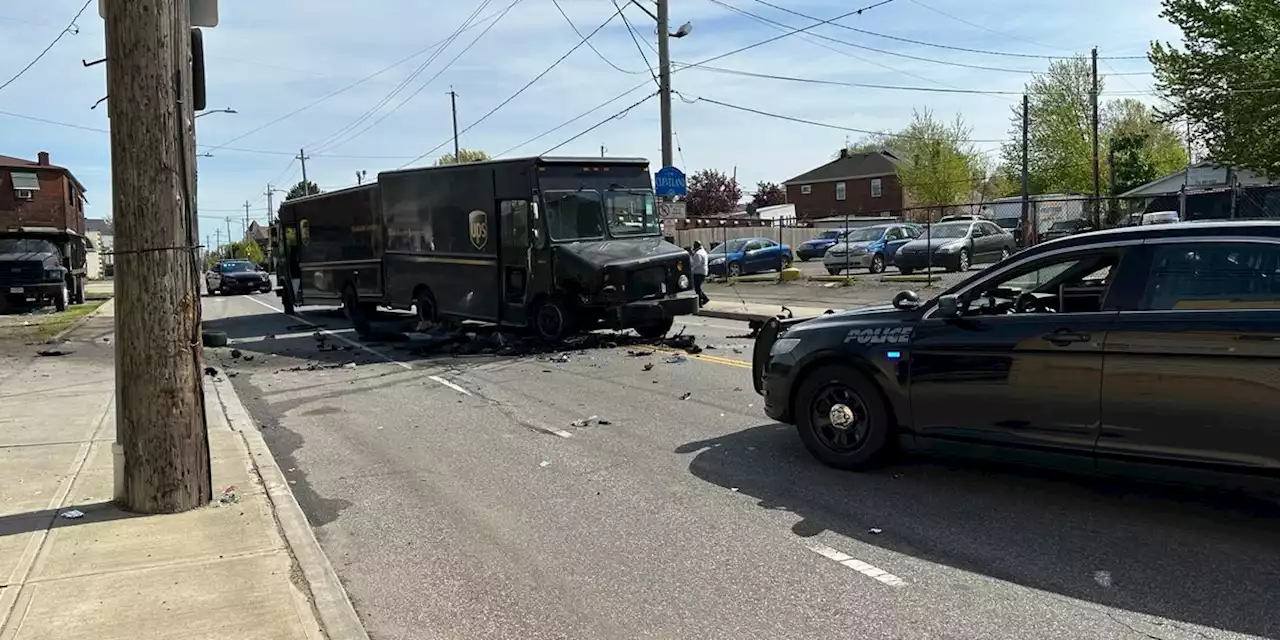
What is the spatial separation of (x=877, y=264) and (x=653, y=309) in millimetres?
17670

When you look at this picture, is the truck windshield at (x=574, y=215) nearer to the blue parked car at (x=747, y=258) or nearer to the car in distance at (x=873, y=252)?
the car in distance at (x=873, y=252)

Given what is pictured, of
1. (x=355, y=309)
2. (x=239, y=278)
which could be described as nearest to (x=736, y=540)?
→ (x=355, y=309)

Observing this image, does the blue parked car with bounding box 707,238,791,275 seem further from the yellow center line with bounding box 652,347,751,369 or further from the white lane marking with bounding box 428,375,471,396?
the white lane marking with bounding box 428,375,471,396

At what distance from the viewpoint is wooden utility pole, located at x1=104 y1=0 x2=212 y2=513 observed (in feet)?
18.3

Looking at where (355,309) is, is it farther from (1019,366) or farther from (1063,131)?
(1063,131)

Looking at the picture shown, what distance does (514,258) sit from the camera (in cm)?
1463

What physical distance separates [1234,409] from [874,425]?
211 cm

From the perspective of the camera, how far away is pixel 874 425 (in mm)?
6445

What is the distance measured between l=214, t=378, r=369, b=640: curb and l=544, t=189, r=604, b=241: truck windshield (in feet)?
21.5

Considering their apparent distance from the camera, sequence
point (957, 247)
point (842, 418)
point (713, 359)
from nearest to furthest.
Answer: point (842, 418), point (713, 359), point (957, 247)

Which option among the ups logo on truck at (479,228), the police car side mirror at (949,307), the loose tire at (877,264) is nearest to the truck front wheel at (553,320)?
the ups logo on truck at (479,228)

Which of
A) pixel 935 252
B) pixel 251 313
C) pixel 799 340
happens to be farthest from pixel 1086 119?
pixel 799 340

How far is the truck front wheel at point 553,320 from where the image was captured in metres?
14.3

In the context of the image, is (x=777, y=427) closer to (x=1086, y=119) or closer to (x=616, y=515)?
(x=616, y=515)
